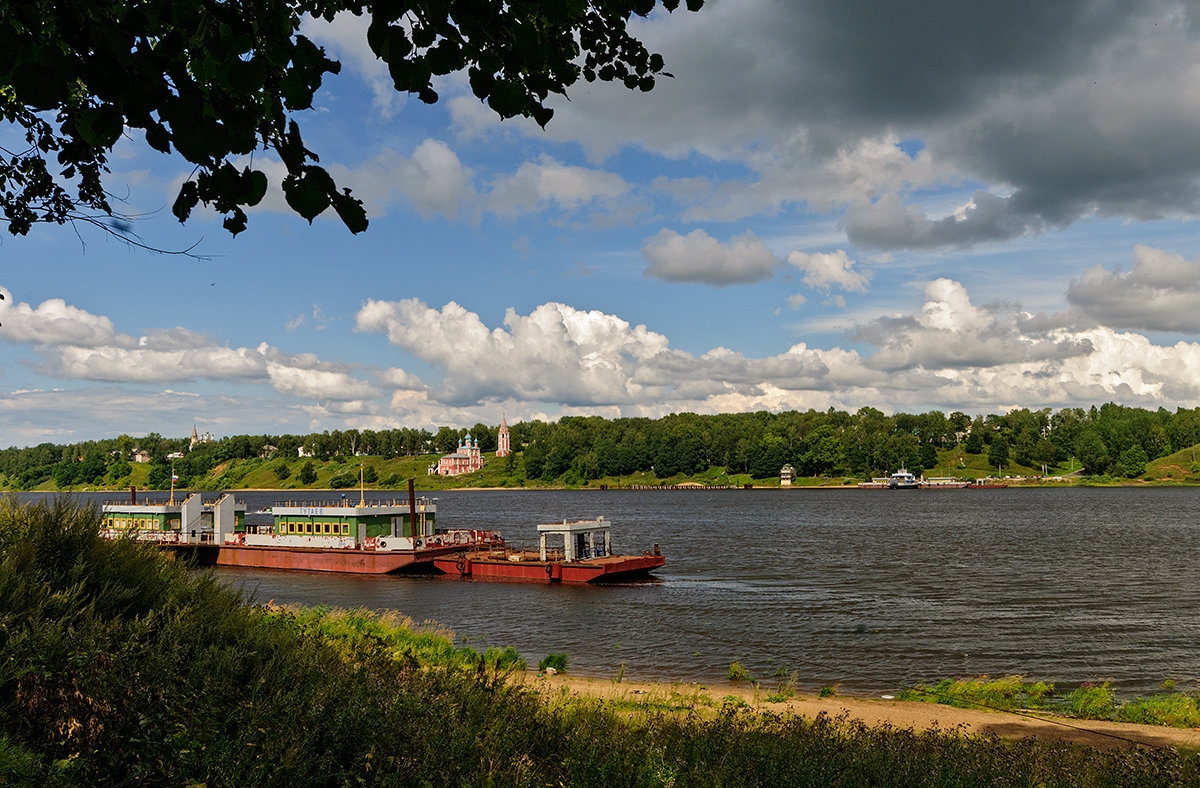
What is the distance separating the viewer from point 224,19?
2.91 m

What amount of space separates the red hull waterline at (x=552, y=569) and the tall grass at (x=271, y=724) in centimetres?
3218

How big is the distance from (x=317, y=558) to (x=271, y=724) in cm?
4569

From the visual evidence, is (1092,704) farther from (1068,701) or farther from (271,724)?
(271,724)

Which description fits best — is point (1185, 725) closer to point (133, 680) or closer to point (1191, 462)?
point (133, 680)

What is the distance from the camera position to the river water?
82.3 feet

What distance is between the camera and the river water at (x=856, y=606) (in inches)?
988

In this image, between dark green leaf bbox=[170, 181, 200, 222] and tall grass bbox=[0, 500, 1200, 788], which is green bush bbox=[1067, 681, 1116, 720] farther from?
dark green leaf bbox=[170, 181, 200, 222]

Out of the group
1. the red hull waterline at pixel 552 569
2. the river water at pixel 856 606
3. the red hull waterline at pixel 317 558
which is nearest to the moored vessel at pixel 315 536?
the red hull waterline at pixel 317 558

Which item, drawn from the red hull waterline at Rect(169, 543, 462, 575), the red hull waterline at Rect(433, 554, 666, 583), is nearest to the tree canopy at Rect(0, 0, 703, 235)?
the red hull waterline at Rect(433, 554, 666, 583)

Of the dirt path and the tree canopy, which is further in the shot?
the dirt path

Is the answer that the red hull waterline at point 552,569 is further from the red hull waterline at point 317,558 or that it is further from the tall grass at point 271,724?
the tall grass at point 271,724

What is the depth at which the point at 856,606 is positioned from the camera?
35.6 metres

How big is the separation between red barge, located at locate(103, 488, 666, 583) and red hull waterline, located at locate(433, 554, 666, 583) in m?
0.05

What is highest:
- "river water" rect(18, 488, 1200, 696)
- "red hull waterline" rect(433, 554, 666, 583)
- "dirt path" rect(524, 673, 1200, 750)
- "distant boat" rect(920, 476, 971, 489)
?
"dirt path" rect(524, 673, 1200, 750)
